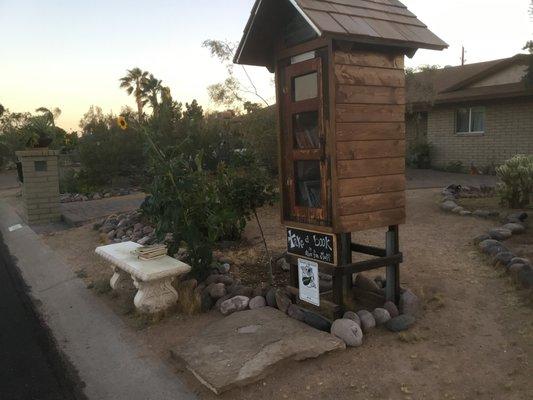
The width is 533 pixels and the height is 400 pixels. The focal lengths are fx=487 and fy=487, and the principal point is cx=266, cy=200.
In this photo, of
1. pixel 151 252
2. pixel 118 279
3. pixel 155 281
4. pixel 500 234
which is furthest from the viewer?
pixel 500 234

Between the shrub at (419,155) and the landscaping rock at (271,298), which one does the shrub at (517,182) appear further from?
the shrub at (419,155)

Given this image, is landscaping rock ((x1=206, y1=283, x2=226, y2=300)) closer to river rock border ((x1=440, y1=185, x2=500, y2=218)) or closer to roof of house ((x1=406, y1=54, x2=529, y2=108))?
river rock border ((x1=440, y1=185, x2=500, y2=218))

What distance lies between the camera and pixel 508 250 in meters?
5.72

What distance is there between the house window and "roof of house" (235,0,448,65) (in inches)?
573

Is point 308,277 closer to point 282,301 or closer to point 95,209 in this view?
point 282,301

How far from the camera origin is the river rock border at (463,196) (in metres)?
8.18

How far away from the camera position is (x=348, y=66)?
384 cm

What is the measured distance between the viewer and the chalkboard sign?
4.00 m

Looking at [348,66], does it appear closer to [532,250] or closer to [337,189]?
[337,189]

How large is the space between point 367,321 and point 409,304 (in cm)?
54

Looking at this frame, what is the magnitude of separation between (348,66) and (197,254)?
8.51 ft

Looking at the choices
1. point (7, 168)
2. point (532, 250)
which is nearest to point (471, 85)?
point (532, 250)

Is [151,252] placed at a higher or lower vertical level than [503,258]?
higher

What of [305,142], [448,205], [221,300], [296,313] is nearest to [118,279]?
[221,300]
